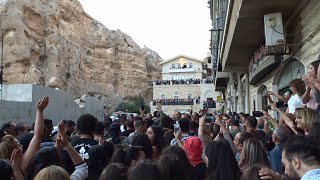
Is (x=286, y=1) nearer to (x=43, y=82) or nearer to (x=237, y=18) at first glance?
(x=237, y=18)

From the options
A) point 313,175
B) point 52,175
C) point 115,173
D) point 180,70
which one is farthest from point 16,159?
point 180,70

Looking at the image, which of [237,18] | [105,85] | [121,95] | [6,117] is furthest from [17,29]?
[237,18]

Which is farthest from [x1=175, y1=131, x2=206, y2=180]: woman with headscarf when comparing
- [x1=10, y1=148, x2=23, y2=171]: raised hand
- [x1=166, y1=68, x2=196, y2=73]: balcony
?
[x1=166, y1=68, x2=196, y2=73]: balcony

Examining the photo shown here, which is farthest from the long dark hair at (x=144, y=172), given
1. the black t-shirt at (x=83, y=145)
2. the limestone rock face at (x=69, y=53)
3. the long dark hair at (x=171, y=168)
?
the limestone rock face at (x=69, y=53)

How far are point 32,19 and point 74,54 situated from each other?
10268 mm

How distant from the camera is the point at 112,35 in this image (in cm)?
8031

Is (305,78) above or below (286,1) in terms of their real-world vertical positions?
below

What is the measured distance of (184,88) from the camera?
7388 centimetres

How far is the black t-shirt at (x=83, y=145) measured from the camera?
14.1ft

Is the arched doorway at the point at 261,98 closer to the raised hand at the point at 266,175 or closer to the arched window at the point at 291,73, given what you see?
the arched window at the point at 291,73

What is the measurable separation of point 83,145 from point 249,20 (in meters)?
6.36

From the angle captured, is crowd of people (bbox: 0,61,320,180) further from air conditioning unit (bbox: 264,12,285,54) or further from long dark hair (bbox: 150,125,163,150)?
air conditioning unit (bbox: 264,12,285,54)

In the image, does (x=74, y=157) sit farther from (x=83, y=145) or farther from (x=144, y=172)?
(x=144, y=172)

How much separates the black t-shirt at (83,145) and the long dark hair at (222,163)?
58.4 inches
